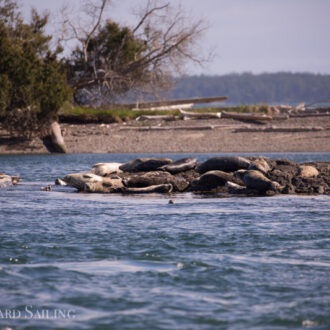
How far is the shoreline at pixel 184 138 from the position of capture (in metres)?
28.8

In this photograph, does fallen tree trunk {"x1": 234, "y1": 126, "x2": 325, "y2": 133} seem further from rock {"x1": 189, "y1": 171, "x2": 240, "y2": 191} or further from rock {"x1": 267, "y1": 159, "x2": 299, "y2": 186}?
rock {"x1": 189, "y1": 171, "x2": 240, "y2": 191}

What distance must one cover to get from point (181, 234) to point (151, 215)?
72.7 inches

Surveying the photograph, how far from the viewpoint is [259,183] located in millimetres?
14055

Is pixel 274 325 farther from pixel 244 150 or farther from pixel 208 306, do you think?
pixel 244 150

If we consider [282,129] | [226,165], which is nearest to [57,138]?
[282,129]

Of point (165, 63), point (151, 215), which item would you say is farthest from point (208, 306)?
point (165, 63)

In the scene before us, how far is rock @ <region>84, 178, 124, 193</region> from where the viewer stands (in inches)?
585

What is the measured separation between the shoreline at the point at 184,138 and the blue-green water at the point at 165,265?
53.8ft

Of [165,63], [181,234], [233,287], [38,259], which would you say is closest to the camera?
[233,287]

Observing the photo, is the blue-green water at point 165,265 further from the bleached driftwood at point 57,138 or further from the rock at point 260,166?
the bleached driftwood at point 57,138

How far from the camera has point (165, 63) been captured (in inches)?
1489

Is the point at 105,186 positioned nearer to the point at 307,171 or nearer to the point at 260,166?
the point at 260,166

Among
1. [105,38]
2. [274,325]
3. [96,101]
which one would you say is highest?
[105,38]

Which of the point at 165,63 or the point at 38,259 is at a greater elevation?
the point at 165,63
